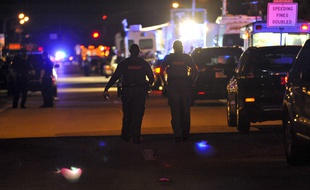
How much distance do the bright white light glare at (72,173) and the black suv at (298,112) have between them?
9.74 feet

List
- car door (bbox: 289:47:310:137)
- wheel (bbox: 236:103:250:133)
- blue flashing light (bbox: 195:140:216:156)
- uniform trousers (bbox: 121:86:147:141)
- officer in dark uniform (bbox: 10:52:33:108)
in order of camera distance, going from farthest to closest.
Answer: officer in dark uniform (bbox: 10:52:33:108)
wheel (bbox: 236:103:250:133)
uniform trousers (bbox: 121:86:147:141)
blue flashing light (bbox: 195:140:216:156)
car door (bbox: 289:47:310:137)

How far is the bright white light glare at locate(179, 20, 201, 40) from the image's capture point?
37.3 meters

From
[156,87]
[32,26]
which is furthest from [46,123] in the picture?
[32,26]

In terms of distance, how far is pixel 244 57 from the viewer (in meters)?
14.8

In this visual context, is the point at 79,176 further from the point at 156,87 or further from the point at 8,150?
the point at 156,87

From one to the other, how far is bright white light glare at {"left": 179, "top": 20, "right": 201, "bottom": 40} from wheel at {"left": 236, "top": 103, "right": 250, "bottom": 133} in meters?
22.9

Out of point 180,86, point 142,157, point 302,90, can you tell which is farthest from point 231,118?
point 302,90

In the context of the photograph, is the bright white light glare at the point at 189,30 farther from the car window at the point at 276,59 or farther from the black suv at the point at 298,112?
the black suv at the point at 298,112

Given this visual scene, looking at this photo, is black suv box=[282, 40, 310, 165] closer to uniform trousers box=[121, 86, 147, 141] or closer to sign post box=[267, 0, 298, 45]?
uniform trousers box=[121, 86, 147, 141]

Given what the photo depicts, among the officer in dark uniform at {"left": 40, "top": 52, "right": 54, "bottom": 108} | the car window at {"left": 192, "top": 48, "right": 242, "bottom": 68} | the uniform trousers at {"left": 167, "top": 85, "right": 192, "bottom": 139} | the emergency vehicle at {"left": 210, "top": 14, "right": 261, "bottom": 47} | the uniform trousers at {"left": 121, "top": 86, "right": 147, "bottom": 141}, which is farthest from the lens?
the emergency vehicle at {"left": 210, "top": 14, "right": 261, "bottom": 47}

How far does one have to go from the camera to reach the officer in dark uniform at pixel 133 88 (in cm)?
1329

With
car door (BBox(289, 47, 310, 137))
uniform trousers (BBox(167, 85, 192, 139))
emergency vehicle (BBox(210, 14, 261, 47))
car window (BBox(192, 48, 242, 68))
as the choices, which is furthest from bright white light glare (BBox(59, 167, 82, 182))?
emergency vehicle (BBox(210, 14, 261, 47))

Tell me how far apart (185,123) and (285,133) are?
2982 millimetres

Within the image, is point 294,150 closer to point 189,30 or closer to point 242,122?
point 242,122
